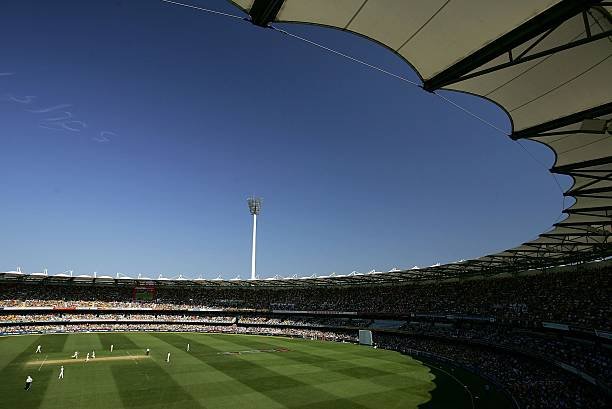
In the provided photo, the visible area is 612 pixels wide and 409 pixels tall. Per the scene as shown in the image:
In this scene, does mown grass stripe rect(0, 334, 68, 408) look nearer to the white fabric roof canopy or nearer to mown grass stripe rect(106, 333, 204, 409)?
mown grass stripe rect(106, 333, 204, 409)

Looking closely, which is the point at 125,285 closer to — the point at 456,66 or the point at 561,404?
the point at 561,404

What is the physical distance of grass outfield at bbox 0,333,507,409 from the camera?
25.6 meters

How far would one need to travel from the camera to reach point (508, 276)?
50.9 metres

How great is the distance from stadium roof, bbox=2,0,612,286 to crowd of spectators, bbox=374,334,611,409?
827 inches

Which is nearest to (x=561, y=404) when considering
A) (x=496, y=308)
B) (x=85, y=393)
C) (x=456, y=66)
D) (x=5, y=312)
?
(x=496, y=308)

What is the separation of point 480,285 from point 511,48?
172ft

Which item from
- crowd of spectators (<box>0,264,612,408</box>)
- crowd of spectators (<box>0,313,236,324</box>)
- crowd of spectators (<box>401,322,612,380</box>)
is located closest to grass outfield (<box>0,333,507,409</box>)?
crowd of spectators (<box>0,264,612,408</box>)

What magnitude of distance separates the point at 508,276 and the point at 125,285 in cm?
6826

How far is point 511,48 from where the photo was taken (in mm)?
6945

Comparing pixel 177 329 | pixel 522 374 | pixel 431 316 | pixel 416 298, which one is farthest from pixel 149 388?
pixel 177 329

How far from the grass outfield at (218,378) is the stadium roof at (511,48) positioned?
22.3m

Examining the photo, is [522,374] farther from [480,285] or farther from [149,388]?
[149,388]

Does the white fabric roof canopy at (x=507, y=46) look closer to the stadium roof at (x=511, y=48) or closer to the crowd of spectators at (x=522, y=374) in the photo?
the stadium roof at (x=511, y=48)

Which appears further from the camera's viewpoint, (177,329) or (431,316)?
(177,329)
